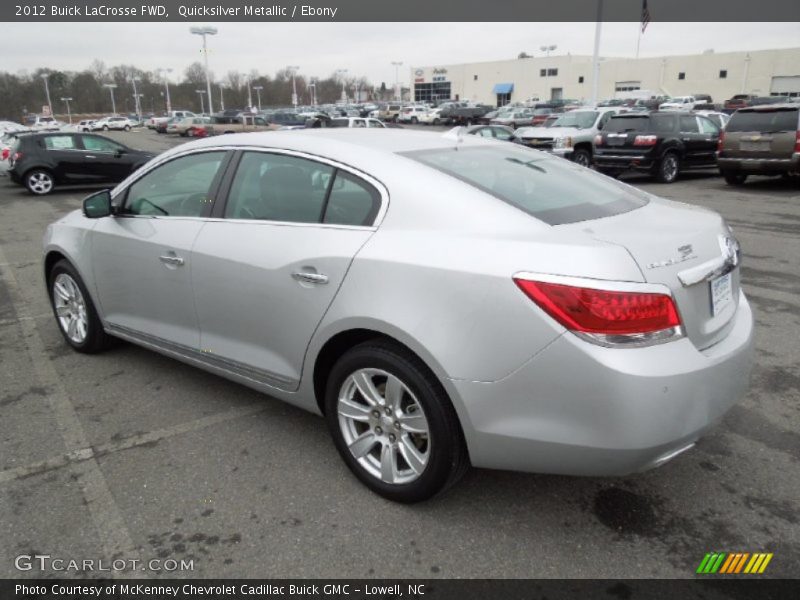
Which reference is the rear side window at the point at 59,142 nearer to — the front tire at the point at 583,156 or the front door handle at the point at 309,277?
the front tire at the point at 583,156

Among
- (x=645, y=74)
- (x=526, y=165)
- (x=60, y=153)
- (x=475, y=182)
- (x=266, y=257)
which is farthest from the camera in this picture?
(x=645, y=74)

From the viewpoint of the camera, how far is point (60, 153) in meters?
15.2

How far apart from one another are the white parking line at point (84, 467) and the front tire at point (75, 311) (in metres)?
0.25

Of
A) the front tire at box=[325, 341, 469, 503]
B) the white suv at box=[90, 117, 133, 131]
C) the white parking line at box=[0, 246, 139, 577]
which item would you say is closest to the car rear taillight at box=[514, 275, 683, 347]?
the front tire at box=[325, 341, 469, 503]

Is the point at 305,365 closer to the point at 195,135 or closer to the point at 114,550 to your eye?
the point at 114,550

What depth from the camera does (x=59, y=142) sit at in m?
15.3

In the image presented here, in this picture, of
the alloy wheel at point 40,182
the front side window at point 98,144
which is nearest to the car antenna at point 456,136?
the front side window at point 98,144

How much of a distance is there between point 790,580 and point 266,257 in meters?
2.53

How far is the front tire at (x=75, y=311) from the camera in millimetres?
4422

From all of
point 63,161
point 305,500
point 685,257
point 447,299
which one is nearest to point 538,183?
point 685,257

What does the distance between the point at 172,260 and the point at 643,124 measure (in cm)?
1368

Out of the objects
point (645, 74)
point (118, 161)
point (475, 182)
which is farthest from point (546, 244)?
point (645, 74)

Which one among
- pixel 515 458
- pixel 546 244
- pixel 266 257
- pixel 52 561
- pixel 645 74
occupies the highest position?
pixel 645 74
